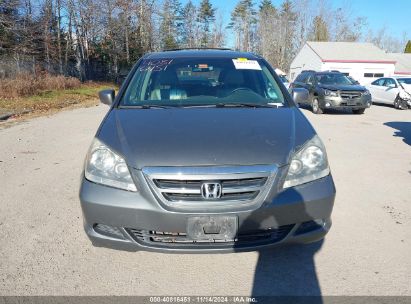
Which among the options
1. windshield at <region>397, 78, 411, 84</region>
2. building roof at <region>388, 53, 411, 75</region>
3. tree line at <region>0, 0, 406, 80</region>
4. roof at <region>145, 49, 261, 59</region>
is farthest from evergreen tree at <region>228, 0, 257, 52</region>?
roof at <region>145, 49, 261, 59</region>

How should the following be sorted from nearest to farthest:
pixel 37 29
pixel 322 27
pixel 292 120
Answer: pixel 292 120 → pixel 37 29 → pixel 322 27

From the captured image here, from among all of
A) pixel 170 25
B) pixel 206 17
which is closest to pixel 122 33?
pixel 170 25

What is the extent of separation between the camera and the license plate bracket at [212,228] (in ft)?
8.00

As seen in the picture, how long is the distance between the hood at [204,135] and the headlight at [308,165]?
0.07 meters

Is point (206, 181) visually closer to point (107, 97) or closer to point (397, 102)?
point (107, 97)

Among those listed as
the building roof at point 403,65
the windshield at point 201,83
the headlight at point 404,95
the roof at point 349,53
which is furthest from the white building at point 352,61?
the windshield at point 201,83

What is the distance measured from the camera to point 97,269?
2939mm

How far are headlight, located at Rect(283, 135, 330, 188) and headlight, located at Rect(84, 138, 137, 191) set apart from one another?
1128mm

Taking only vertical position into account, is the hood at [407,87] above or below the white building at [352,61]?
→ below

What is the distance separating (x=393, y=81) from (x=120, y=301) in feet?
59.6

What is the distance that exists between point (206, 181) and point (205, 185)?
0.09 feet

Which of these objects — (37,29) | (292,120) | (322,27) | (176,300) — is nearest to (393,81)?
(292,120)

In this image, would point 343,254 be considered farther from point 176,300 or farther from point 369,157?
point 369,157

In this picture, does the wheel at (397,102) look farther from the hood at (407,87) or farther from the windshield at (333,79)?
the windshield at (333,79)
